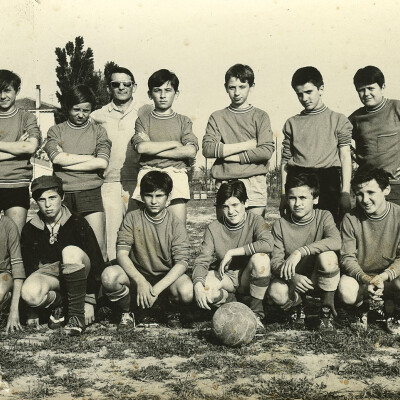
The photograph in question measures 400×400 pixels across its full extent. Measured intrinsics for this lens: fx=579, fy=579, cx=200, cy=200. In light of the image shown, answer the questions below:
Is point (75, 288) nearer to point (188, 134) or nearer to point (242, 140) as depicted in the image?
point (188, 134)

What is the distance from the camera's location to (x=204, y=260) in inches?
209

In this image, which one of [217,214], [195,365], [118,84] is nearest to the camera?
[195,365]

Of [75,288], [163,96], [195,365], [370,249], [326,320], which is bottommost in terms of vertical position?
[195,365]

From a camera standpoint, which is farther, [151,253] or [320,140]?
[320,140]

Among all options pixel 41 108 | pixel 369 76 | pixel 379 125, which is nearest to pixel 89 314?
pixel 379 125

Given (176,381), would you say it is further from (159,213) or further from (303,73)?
(303,73)

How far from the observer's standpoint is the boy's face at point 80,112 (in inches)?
239

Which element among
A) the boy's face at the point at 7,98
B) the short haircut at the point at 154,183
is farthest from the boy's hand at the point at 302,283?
the boy's face at the point at 7,98

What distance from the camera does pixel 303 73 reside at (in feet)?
19.1

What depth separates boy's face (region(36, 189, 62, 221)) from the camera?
5.33 metres

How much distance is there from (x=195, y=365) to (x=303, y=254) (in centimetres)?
153

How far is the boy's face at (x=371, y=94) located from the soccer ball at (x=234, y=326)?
274 cm

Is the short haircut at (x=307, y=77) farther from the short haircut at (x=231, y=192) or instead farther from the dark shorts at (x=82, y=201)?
the dark shorts at (x=82, y=201)

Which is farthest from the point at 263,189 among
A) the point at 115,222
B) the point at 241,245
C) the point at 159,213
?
the point at 115,222
